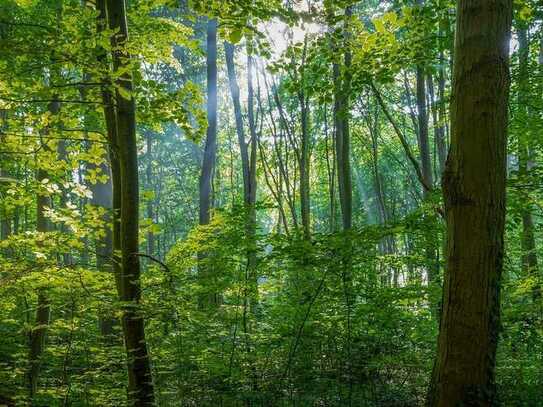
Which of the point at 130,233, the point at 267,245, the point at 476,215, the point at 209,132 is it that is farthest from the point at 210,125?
the point at 476,215

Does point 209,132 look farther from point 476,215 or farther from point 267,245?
point 476,215

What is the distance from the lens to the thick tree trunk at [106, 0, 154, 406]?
12.5 feet

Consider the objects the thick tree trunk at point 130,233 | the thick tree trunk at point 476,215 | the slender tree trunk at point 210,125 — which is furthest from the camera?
the slender tree trunk at point 210,125

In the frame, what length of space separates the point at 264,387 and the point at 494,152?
4283 millimetres

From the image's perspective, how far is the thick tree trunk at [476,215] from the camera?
2.32 m

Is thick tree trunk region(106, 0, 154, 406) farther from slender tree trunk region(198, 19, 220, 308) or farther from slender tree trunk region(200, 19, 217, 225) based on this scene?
slender tree trunk region(200, 19, 217, 225)

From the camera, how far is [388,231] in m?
4.31

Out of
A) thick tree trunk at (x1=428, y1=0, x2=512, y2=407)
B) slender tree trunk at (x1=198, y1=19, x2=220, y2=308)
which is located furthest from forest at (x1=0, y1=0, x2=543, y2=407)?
slender tree trunk at (x1=198, y1=19, x2=220, y2=308)

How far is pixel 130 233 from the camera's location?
12.6 feet

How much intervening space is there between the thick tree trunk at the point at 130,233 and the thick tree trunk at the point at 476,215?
2478 mm

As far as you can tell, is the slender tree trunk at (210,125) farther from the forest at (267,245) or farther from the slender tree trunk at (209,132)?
the forest at (267,245)

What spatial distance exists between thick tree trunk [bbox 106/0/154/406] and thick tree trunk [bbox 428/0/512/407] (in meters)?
2.48

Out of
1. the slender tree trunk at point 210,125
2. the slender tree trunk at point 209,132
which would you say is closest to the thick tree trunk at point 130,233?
the slender tree trunk at point 210,125

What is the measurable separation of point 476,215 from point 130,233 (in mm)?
2691
